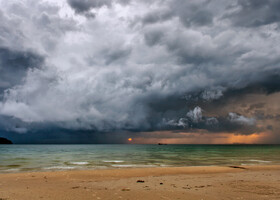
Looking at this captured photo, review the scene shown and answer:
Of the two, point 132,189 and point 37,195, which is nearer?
point 37,195

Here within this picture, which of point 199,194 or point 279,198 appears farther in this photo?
point 199,194

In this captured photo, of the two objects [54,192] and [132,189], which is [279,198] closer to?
[132,189]

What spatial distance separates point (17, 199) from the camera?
10.3 meters

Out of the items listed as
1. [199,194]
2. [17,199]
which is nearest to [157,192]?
[199,194]

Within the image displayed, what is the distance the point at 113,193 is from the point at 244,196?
23.8ft

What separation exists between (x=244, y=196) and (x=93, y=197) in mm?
8178

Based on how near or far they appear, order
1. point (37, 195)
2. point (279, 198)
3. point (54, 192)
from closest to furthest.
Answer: point (279, 198)
point (37, 195)
point (54, 192)

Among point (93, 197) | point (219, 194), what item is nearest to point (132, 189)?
point (93, 197)

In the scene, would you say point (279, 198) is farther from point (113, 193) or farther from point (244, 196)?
point (113, 193)

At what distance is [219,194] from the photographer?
11180mm

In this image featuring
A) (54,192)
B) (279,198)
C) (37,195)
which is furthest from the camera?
(54,192)

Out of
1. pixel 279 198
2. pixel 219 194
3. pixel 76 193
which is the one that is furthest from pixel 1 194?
pixel 279 198

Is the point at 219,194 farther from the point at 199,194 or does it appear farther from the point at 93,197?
the point at 93,197

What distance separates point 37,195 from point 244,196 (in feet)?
37.7
